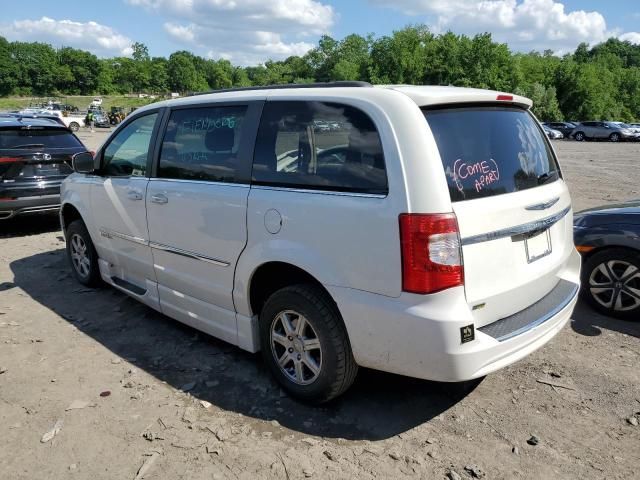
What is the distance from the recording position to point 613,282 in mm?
4520

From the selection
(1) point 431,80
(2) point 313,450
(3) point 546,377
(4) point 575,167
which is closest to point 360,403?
(2) point 313,450

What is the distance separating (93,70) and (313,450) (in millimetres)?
159633

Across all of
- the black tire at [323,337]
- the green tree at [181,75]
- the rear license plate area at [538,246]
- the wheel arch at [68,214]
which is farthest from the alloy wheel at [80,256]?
the green tree at [181,75]

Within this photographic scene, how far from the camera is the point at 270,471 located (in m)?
2.69

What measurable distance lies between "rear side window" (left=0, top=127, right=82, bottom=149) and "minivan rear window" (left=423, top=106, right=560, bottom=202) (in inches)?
275

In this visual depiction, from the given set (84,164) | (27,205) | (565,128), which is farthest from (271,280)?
(565,128)

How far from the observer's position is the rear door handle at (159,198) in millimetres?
3875

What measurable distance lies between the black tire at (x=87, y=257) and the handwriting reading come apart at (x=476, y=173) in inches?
155

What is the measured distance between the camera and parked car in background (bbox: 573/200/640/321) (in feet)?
14.5

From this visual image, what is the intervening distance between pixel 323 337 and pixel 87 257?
341 cm

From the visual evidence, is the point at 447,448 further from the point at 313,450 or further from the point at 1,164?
the point at 1,164

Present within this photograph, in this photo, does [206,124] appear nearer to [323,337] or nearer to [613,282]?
[323,337]

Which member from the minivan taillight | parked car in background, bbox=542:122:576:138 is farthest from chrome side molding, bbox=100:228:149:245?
parked car in background, bbox=542:122:576:138

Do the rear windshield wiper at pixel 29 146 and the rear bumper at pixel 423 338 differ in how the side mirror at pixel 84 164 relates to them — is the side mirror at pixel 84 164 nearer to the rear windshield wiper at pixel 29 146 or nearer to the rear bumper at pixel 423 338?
the rear bumper at pixel 423 338
